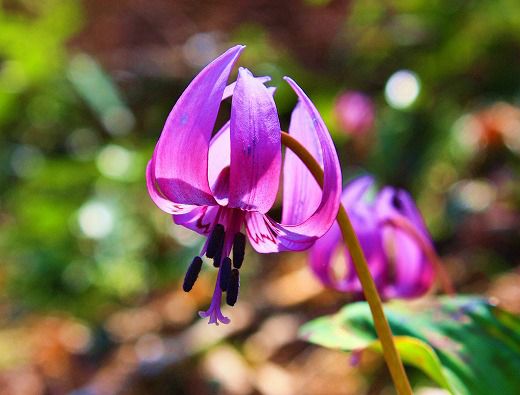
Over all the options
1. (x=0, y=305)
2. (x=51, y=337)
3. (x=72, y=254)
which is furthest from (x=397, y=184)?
(x=0, y=305)

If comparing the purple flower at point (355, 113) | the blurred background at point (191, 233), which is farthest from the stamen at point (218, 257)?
the purple flower at point (355, 113)

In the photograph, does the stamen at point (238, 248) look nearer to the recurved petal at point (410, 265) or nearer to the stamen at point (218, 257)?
the stamen at point (218, 257)

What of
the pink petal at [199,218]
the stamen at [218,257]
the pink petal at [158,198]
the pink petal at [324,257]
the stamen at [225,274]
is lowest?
the pink petal at [324,257]

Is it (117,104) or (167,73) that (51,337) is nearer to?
(117,104)

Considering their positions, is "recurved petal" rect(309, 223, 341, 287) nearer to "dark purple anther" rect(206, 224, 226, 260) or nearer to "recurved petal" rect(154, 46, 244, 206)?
"dark purple anther" rect(206, 224, 226, 260)

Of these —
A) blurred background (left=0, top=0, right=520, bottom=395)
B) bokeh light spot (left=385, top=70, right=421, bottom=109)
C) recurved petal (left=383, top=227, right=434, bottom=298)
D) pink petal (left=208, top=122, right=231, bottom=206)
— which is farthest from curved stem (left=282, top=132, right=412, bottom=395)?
bokeh light spot (left=385, top=70, right=421, bottom=109)

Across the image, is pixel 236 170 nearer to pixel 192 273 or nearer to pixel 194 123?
pixel 194 123
